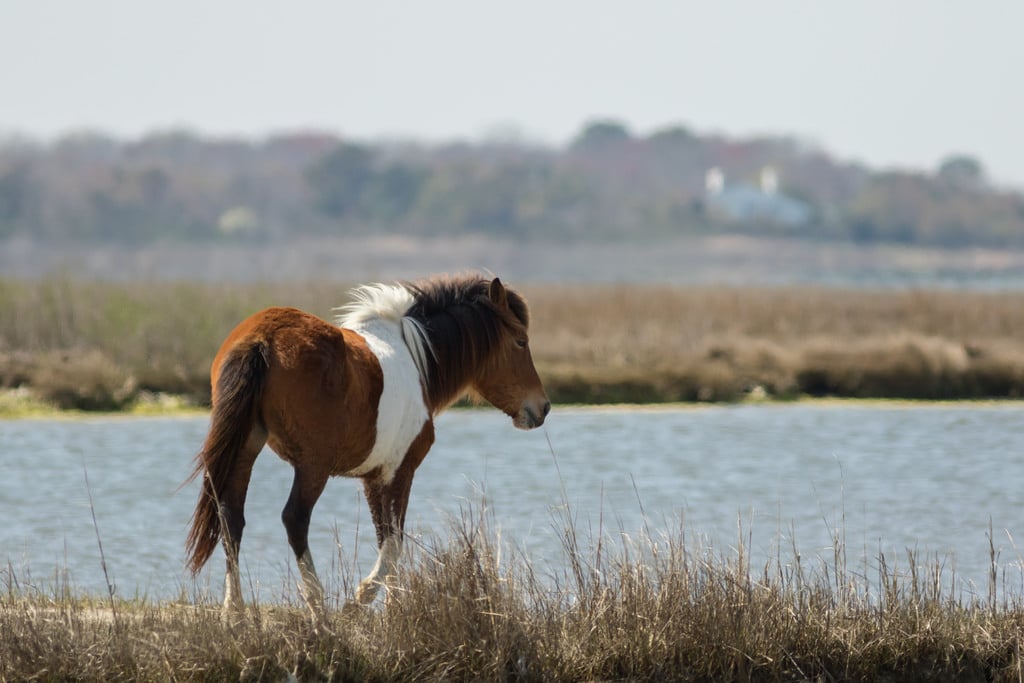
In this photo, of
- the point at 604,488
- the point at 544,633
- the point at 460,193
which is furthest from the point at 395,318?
the point at 460,193

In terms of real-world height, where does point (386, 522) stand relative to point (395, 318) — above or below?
below

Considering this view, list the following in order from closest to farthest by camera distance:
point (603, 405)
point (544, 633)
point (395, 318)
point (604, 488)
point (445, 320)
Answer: point (544, 633) < point (395, 318) < point (445, 320) < point (604, 488) < point (603, 405)

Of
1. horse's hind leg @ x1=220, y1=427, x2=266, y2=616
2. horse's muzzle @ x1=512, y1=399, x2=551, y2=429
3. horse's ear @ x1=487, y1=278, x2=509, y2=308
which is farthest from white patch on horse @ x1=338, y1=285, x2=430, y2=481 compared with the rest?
horse's muzzle @ x1=512, y1=399, x2=551, y2=429

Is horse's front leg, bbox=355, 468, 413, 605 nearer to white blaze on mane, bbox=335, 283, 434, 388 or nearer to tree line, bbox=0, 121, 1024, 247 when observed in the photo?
white blaze on mane, bbox=335, 283, 434, 388

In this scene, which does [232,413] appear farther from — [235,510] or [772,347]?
[772,347]

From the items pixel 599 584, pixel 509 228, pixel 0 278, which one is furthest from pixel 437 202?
pixel 599 584

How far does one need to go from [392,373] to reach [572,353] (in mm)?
12793

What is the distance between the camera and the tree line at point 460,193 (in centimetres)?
7681

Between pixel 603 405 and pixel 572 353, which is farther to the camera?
pixel 572 353

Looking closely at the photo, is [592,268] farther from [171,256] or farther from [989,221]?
[989,221]

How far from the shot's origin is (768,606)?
6.03m

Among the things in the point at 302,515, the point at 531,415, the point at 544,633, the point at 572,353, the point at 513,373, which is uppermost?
the point at 513,373

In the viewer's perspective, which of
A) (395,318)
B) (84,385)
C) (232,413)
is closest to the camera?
(232,413)

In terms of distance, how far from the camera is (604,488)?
10414mm
